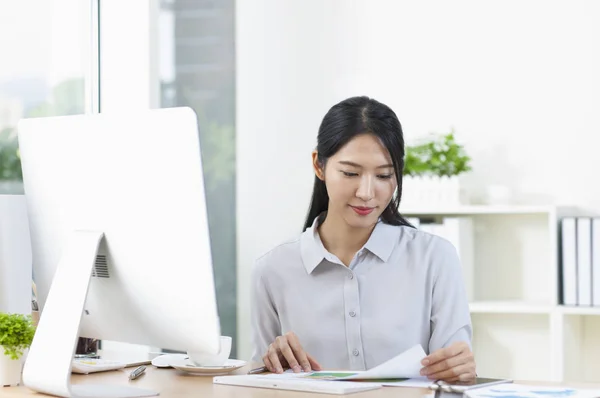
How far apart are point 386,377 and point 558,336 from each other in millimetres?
1899

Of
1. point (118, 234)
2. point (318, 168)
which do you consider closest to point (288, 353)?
point (118, 234)

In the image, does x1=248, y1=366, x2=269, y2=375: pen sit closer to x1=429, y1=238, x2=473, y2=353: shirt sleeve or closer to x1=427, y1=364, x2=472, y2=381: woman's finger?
x1=427, y1=364, x2=472, y2=381: woman's finger

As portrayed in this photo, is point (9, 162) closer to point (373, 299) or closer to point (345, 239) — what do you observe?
point (345, 239)

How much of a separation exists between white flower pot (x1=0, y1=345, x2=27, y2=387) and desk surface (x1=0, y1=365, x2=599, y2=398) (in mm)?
20

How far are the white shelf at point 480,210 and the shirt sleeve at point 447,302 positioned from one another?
4.30ft

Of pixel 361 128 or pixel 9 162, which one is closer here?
pixel 361 128

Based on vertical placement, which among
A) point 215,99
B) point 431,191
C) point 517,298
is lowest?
point 517,298

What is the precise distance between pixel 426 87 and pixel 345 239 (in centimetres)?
178

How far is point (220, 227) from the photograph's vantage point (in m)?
3.95

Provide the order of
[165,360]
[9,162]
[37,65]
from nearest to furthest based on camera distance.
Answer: [165,360] < [9,162] < [37,65]

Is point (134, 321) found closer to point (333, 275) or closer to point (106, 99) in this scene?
point (333, 275)

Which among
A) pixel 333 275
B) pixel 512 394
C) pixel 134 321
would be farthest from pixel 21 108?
pixel 512 394

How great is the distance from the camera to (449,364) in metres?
1.64

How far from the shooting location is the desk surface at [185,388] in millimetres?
1517
